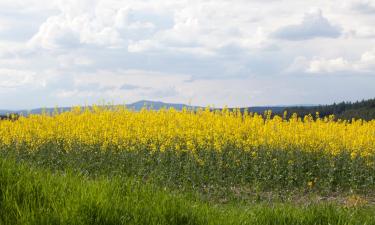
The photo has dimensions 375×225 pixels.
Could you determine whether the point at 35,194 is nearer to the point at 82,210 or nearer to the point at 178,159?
the point at 82,210

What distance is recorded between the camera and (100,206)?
561cm

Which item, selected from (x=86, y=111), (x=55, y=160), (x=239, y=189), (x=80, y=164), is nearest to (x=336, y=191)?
(x=239, y=189)

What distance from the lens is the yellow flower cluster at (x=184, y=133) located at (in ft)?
48.7

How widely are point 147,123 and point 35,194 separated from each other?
10745mm

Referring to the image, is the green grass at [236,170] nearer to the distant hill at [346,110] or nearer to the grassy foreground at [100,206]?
the grassy foreground at [100,206]

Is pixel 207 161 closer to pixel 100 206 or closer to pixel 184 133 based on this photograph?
pixel 184 133

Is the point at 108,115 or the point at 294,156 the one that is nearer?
the point at 294,156

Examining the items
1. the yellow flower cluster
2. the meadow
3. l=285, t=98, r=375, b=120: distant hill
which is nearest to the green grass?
the meadow

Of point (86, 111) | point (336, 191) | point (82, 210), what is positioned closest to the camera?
point (82, 210)

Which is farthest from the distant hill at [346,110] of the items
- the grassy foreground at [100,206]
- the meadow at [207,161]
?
the grassy foreground at [100,206]

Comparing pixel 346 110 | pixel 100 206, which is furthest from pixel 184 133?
pixel 346 110

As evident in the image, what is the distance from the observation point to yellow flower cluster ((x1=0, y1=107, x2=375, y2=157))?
14.9 m

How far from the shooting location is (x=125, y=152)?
14.5m

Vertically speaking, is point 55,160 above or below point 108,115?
below
